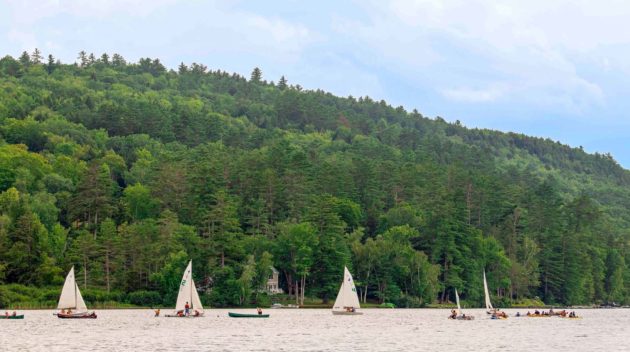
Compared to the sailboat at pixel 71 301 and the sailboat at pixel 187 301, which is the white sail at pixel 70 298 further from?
the sailboat at pixel 187 301

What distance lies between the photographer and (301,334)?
103 m

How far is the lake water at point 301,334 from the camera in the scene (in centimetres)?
8744

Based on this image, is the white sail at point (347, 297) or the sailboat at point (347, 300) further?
the sailboat at point (347, 300)

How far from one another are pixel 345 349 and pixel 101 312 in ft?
219

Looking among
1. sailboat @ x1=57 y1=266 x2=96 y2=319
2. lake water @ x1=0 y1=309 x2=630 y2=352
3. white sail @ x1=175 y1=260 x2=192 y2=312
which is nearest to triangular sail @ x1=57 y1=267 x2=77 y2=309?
sailboat @ x1=57 y1=266 x2=96 y2=319

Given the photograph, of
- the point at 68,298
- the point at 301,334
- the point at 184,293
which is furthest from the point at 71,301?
the point at 301,334

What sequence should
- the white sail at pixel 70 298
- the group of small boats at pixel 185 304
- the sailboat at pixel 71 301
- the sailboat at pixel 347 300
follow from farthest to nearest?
the sailboat at pixel 347 300 → the white sail at pixel 70 298 → the sailboat at pixel 71 301 → the group of small boats at pixel 185 304

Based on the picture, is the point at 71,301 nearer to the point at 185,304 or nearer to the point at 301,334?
the point at 185,304

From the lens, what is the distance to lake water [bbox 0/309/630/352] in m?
87.4

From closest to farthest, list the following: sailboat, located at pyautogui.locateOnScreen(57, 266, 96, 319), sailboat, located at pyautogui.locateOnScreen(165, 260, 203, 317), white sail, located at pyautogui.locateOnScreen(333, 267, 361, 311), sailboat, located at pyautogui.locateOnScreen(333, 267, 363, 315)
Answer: sailboat, located at pyautogui.locateOnScreen(57, 266, 96, 319)
sailboat, located at pyautogui.locateOnScreen(165, 260, 203, 317)
white sail, located at pyautogui.locateOnScreen(333, 267, 361, 311)
sailboat, located at pyautogui.locateOnScreen(333, 267, 363, 315)

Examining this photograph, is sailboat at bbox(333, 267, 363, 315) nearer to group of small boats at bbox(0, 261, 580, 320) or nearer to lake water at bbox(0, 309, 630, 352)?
group of small boats at bbox(0, 261, 580, 320)

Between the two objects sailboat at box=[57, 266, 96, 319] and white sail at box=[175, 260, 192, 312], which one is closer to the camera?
sailboat at box=[57, 266, 96, 319]

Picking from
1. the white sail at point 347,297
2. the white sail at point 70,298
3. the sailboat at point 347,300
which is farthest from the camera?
the sailboat at point 347,300

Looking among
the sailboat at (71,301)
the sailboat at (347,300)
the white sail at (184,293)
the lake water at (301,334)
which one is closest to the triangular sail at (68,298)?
the sailboat at (71,301)
